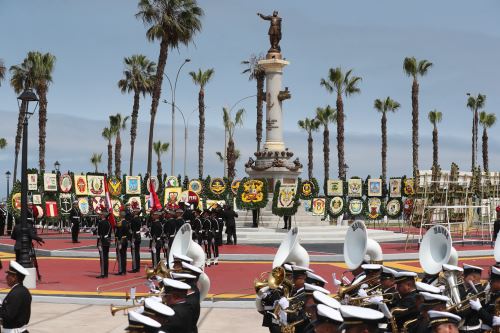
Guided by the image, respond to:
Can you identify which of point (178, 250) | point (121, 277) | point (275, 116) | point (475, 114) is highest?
point (475, 114)

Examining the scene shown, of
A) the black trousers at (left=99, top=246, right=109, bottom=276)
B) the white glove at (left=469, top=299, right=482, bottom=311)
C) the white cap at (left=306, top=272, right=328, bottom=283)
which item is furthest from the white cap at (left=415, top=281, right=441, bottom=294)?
the black trousers at (left=99, top=246, right=109, bottom=276)

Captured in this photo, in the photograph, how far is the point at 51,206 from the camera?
38.8 metres

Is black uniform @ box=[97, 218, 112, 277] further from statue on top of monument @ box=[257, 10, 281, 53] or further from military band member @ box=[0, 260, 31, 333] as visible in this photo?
statue on top of monument @ box=[257, 10, 281, 53]

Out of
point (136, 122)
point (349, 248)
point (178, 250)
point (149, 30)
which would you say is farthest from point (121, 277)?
point (136, 122)

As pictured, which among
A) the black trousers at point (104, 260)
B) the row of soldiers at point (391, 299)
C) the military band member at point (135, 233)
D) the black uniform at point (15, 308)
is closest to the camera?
the row of soldiers at point (391, 299)

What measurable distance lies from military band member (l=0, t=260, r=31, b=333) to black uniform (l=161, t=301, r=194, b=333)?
7.32 ft

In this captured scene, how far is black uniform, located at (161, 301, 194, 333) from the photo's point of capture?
21.4ft

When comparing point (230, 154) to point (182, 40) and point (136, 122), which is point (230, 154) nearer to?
point (136, 122)

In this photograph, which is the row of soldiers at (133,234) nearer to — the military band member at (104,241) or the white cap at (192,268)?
the military band member at (104,241)

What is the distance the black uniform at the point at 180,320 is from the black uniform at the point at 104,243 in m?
13.3

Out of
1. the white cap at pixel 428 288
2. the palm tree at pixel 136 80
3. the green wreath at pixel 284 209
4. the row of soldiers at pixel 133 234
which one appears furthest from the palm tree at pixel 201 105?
the white cap at pixel 428 288

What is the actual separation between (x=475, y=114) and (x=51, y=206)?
55.2 m

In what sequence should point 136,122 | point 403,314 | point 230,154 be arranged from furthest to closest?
point 230,154 < point 136,122 < point 403,314

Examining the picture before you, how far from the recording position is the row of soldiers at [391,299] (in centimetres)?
615
